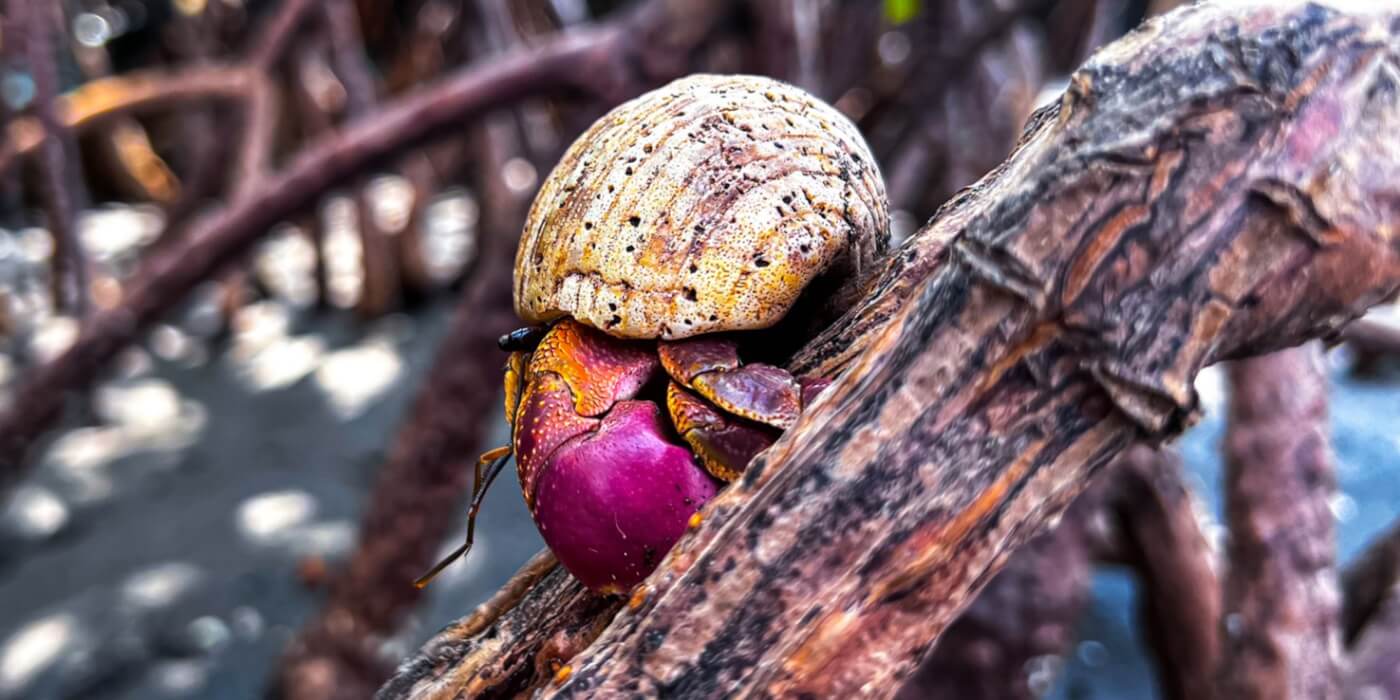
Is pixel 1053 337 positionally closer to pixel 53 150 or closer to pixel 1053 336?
pixel 1053 336

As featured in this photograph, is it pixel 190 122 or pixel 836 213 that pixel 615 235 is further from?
pixel 190 122

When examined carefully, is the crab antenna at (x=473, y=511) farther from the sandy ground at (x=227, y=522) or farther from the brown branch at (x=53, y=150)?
the brown branch at (x=53, y=150)

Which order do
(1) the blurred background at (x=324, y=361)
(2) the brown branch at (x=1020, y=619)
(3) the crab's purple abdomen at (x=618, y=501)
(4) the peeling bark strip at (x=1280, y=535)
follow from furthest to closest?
(1) the blurred background at (x=324, y=361)
(2) the brown branch at (x=1020, y=619)
(4) the peeling bark strip at (x=1280, y=535)
(3) the crab's purple abdomen at (x=618, y=501)

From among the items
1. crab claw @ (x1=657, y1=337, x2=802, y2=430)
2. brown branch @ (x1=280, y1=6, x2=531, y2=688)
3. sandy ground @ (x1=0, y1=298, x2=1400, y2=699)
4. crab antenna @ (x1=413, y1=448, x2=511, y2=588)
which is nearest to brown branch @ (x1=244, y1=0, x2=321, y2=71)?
brown branch @ (x1=280, y1=6, x2=531, y2=688)

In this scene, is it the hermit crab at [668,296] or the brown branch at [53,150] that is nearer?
the hermit crab at [668,296]

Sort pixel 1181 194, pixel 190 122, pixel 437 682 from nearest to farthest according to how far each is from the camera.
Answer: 1. pixel 1181 194
2. pixel 437 682
3. pixel 190 122

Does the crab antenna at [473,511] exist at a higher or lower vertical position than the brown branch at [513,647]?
higher

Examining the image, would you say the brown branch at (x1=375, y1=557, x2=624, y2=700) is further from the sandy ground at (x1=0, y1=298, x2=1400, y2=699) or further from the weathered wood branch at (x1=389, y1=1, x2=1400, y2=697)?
the sandy ground at (x1=0, y1=298, x2=1400, y2=699)

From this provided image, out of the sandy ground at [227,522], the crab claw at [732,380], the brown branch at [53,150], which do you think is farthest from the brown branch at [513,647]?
the brown branch at [53,150]

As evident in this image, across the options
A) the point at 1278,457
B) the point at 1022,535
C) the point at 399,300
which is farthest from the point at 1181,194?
the point at 399,300
